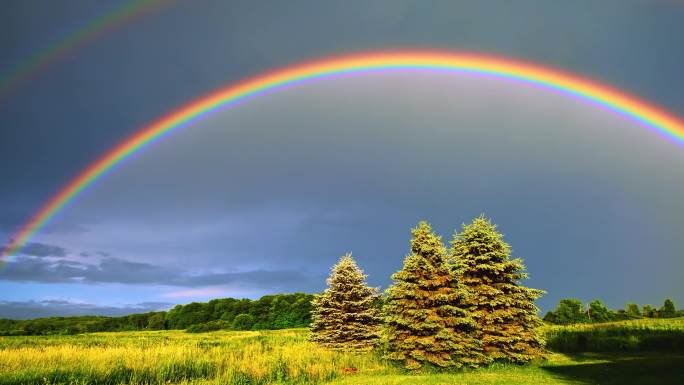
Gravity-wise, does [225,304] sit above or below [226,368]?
above

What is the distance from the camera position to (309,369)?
21.1 m

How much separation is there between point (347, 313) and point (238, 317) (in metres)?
64.9

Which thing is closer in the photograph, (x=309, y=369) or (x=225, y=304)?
(x=309, y=369)

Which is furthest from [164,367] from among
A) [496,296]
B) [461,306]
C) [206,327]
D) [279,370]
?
[206,327]

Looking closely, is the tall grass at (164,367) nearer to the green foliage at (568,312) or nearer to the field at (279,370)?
the field at (279,370)

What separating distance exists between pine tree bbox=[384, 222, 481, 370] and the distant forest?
146 feet

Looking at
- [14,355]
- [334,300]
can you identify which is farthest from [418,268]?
[14,355]

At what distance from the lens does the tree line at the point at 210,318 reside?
256ft

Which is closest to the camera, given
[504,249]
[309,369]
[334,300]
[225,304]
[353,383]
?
[353,383]

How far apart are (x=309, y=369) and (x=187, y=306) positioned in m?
95.0

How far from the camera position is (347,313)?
30953 millimetres

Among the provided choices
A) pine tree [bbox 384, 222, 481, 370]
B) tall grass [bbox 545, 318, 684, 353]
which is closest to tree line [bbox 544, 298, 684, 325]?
tall grass [bbox 545, 318, 684, 353]

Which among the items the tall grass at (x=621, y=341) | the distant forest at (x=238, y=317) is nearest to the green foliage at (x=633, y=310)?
the distant forest at (x=238, y=317)

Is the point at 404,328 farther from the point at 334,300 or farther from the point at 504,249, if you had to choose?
the point at 334,300
